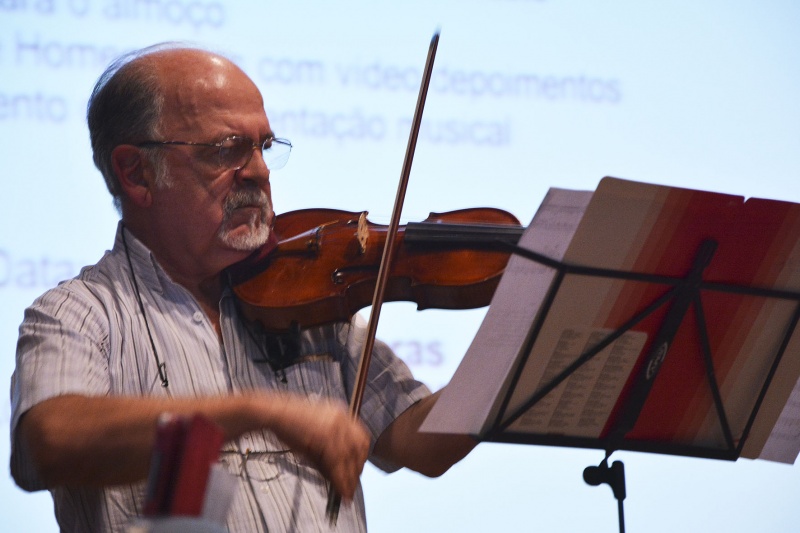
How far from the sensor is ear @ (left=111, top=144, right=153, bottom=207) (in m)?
1.73

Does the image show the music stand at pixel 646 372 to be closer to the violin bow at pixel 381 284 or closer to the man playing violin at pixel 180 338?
the violin bow at pixel 381 284

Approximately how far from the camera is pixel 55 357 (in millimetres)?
1382

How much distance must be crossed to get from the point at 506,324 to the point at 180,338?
0.60 m

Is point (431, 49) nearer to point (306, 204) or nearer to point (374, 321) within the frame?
point (374, 321)

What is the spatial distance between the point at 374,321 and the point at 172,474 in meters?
0.72

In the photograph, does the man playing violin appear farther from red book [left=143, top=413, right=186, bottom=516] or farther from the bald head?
red book [left=143, top=413, right=186, bottom=516]

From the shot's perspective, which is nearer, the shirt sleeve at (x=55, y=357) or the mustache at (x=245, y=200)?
the shirt sleeve at (x=55, y=357)

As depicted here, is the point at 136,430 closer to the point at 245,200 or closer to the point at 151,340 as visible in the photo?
the point at 151,340

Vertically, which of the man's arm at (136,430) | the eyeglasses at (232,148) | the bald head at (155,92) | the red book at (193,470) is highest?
the bald head at (155,92)

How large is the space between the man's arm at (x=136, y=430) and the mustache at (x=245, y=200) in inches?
19.1

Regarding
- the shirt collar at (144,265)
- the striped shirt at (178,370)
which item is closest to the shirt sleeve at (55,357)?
the striped shirt at (178,370)

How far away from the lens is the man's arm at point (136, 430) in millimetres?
1143

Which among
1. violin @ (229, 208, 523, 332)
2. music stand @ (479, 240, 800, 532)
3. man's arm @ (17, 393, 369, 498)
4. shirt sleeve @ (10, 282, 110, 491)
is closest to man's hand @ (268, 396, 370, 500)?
man's arm @ (17, 393, 369, 498)

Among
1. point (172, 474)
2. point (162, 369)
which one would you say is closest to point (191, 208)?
point (162, 369)
